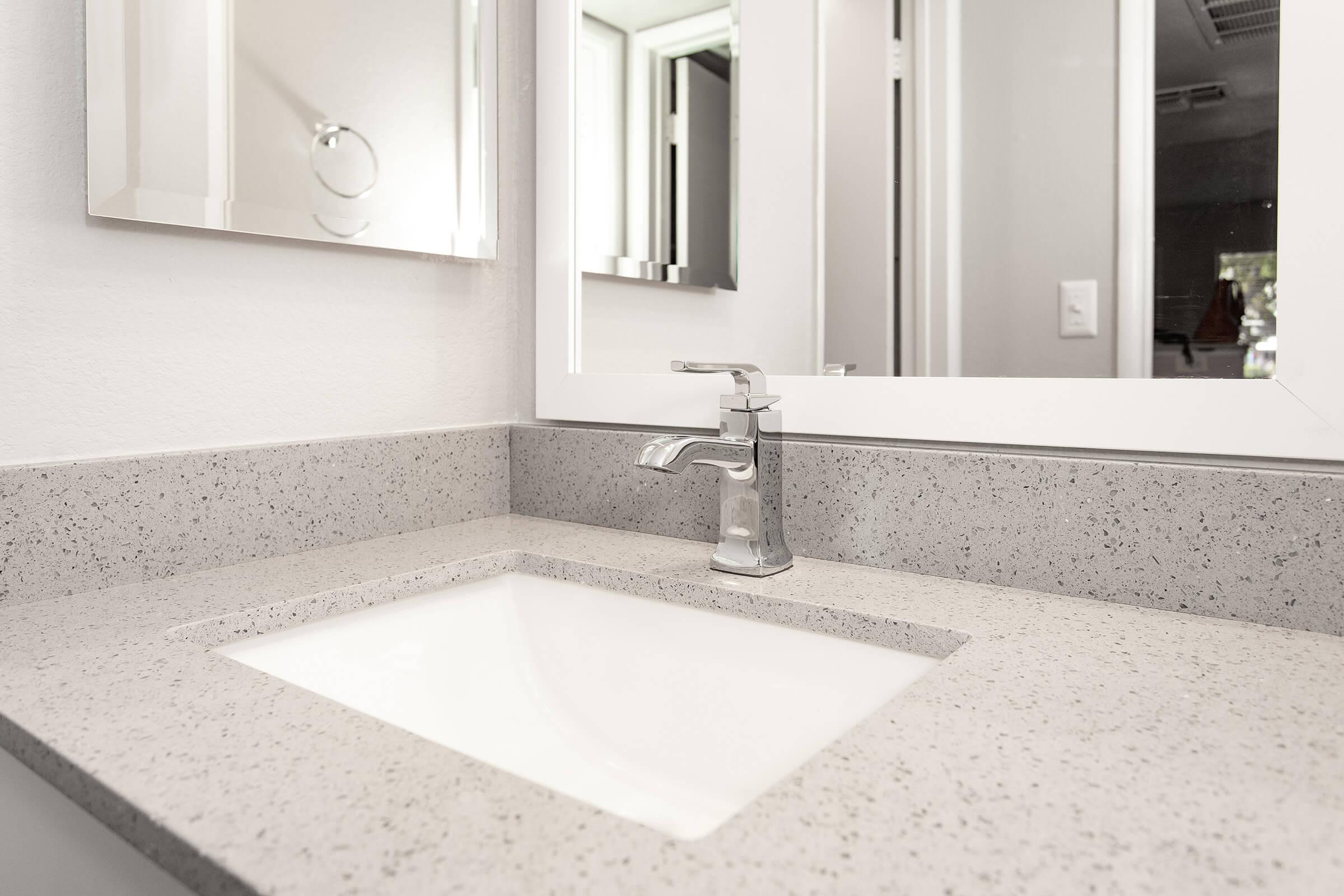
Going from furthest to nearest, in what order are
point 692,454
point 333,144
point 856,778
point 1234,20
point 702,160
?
point 702,160 → point 333,144 → point 692,454 → point 1234,20 → point 856,778

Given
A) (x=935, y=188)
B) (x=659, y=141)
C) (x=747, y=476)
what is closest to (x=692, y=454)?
(x=747, y=476)

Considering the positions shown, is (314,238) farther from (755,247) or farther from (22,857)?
(22,857)

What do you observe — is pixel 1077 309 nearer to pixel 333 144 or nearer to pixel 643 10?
pixel 643 10

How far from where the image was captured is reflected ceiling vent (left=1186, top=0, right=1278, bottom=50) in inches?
27.5

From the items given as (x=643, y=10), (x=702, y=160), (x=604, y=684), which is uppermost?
(x=643, y=10)

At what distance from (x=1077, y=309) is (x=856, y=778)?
53cm

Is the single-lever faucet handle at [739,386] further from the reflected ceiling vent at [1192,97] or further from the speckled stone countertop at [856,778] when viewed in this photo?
the reflected ceiling vent at [1192,97]

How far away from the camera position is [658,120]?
1.08 meters

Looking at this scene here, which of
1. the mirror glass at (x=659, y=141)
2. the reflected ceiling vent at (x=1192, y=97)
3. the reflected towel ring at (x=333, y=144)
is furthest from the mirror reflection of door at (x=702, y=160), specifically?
the reflected ceiling vent at (x=1192, y=97)

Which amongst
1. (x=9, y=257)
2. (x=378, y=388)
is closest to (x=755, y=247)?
(x=378, y=388)

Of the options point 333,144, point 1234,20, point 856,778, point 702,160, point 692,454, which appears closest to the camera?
point 856,778

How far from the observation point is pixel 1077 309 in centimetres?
78

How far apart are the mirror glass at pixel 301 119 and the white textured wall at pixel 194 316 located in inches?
1.0

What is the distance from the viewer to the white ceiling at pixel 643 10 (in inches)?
41.5
